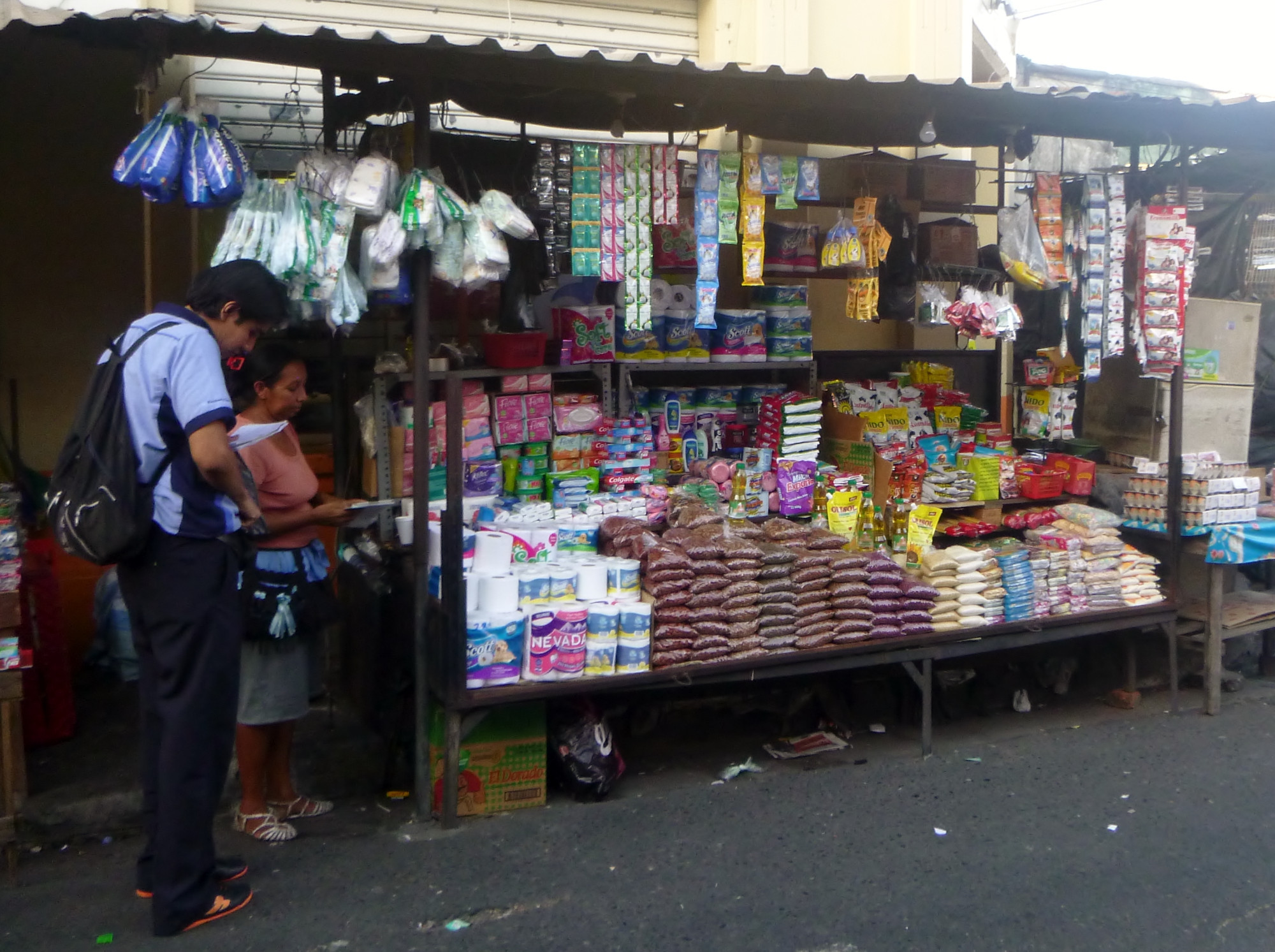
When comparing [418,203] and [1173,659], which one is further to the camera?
[1173,659]

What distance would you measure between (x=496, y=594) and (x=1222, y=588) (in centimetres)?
395

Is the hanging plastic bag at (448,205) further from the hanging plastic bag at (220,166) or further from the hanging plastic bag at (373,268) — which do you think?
the hanging plastic bag at (220,166)

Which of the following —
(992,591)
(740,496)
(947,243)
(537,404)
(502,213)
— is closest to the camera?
(502,213)

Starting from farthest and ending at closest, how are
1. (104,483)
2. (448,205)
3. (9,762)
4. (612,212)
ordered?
(612,212)
(448,205)
(9,762)
(104,483)

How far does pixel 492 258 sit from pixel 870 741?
2996 millimetres

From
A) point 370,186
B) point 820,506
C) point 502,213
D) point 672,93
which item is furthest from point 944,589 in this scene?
point 370,186

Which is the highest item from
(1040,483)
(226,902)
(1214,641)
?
(1040,483)

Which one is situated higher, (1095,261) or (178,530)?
(1095,261)

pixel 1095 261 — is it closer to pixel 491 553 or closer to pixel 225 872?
pixel 491 553

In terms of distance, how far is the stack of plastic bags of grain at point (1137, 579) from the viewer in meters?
5.88

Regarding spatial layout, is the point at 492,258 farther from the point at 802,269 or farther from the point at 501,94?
the point at 802,269

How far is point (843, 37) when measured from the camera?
7.66 metres

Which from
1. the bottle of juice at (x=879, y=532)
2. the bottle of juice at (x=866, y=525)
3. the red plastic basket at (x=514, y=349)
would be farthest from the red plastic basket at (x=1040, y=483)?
the red plastic basket at (x=514, y=349)

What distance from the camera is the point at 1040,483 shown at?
252 inches
